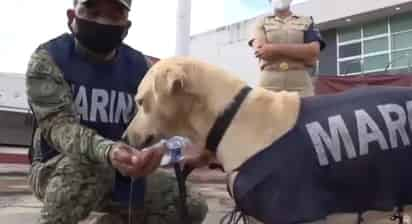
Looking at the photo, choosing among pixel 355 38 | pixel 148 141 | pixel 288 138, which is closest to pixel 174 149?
pixel 148 141

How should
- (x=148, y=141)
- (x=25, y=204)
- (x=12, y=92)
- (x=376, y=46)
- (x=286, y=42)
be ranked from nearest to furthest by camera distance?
1. (x=148, y=141)
2. (x=286, y=42)
3. (x=25, y=204)
4. (x=12, y=92)
5. (x=376, y=46)

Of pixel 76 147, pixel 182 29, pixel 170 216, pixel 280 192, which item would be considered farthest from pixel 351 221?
pixel 182 29

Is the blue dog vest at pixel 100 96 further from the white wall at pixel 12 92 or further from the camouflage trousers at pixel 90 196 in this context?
the white wall at pixel 12 92

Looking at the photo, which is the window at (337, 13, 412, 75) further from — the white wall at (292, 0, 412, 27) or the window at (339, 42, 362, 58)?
the white wall at (292, 0, 412, 27)

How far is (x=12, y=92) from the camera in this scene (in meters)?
12.0

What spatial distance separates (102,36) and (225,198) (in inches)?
109

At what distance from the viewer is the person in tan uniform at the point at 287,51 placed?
2.56 m

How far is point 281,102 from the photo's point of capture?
5.23 feet

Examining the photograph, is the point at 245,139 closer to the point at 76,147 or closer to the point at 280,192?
the point at 280,192

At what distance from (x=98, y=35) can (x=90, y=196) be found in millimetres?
558

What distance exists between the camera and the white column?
715cm

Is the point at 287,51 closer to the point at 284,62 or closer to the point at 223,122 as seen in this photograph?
the point at 284,62

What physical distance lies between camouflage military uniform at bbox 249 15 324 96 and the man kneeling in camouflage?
0.82 m

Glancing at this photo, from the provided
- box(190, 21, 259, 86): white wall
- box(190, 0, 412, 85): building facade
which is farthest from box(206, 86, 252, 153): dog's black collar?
box(190, 21, 259, 86): white wall
